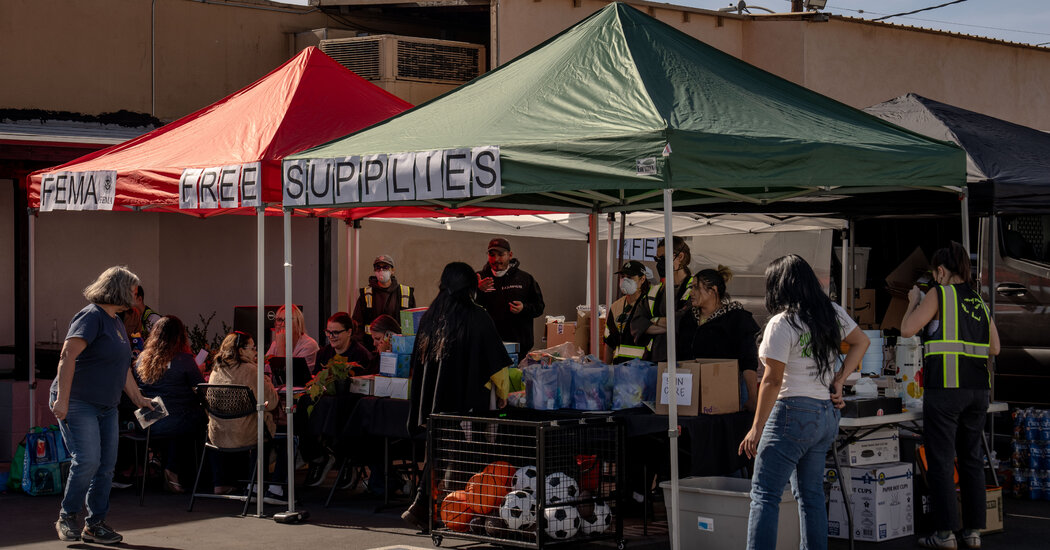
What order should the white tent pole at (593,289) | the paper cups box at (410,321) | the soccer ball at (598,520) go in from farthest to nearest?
the white tent pole at (593,289)
the paper cups box at (410,321)
the soccer ball at (598,520)

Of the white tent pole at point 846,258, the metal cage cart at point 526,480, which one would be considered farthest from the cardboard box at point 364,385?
the white tent pole at point 846,258

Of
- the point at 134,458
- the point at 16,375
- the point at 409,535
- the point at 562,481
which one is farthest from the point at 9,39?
the point at 562,481

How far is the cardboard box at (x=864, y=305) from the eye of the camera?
12.5 metres

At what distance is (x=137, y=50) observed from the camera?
14.0 m

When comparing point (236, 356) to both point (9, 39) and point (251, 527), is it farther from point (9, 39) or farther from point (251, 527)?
point (9, 39)

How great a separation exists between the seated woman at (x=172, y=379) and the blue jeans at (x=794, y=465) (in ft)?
16.7

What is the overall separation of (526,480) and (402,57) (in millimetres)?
9158

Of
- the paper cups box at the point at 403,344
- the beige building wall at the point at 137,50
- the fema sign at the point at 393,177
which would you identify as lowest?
the paper cups box at the point at 403,344

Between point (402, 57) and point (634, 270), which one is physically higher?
point (402, 57)

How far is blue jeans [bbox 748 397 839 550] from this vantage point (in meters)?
5.77

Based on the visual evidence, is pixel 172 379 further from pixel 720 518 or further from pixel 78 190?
pixel 720 518

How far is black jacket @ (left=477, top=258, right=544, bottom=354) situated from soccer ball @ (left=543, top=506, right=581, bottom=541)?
4285 mm

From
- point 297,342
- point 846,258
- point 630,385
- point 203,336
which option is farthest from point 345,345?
point 846,258

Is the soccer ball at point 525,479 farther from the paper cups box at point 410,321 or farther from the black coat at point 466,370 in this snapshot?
the paper cups box at point 410,321
